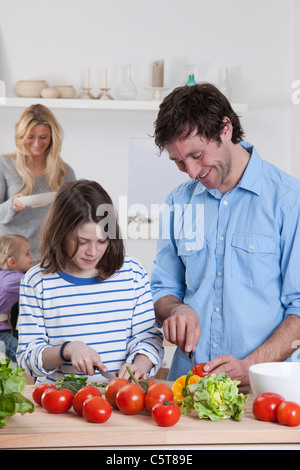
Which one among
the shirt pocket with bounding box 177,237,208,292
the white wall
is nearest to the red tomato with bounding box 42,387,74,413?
the shirt pocket with bounding box 177,237,208,292

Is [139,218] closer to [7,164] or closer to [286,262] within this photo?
[7,164]

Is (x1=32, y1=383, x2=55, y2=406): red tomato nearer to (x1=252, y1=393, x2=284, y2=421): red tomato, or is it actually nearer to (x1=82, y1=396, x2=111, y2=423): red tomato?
(x1=82, y1=396, x2=111, y2=423): red tomato

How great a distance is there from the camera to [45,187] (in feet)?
10.5

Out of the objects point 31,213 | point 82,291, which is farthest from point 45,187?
point 82,291

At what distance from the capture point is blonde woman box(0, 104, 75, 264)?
3133 millimetres

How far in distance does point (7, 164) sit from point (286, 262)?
213 cm

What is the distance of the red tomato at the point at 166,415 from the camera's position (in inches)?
39.3

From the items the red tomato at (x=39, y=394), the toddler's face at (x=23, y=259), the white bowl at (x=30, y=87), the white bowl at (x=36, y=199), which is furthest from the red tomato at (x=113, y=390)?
the white bowl at (x=30, y=87)

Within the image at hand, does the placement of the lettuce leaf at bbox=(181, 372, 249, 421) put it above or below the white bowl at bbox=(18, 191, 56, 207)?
below

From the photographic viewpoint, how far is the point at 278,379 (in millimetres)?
1091

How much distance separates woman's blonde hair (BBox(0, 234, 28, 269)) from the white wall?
0.75 m

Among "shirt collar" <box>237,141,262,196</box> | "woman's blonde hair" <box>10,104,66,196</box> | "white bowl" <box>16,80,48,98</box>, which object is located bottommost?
"shirt collar" <box>237,141,262,196</box>

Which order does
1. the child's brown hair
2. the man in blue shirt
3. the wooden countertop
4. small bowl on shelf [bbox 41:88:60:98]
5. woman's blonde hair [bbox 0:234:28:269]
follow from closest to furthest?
the wooden countertop, the man in blue shirt, the child's brown hair, woman's blonde hair [bbox 0:234:28:269], small bowl on shelf [bbox 41:88:60:98]

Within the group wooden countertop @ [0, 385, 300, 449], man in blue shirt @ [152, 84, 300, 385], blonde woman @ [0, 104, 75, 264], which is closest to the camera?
wooden countertop @ [0, 385, 300, 449]
